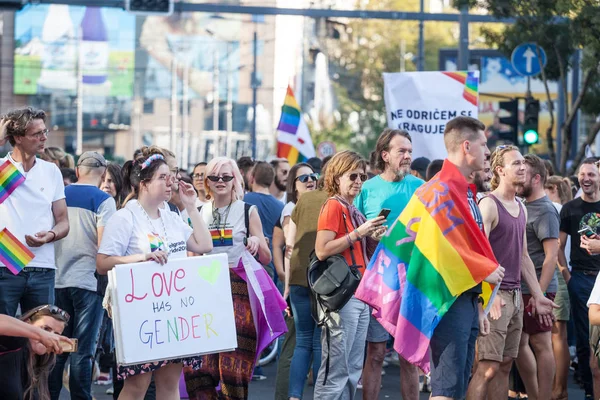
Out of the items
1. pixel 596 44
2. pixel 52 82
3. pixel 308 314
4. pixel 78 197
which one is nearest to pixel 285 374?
pixel 308 314

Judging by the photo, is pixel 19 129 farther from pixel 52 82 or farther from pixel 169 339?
pixel 52 82

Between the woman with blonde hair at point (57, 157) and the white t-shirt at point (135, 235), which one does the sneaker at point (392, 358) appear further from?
the white t-shirt at point (135, 235)

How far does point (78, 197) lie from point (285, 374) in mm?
2028

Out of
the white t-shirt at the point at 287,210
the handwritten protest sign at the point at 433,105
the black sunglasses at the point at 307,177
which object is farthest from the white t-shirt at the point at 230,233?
the handwritten protest sign at the point at 433,105

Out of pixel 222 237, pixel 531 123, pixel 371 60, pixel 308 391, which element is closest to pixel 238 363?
pixel 222 237

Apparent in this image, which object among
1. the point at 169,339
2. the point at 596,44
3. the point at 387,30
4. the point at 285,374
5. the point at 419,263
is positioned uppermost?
the point at 387,30

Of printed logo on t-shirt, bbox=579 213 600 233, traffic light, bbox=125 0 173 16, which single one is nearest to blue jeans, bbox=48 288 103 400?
printed logo on t-shirt, bbox=579 213 600 233

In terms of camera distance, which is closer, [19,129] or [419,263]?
[419,263]

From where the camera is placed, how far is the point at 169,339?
6965 millimetres

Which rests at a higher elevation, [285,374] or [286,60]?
[286,60]

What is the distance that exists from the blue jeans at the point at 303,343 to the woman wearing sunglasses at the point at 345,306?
0.32 metres

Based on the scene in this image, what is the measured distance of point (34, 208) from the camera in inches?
293

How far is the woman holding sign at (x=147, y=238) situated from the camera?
7.08m

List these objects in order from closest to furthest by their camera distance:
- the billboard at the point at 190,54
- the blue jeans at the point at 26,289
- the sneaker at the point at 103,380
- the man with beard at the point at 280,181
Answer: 1. the blue jeans at the point at 26,289
2. the sneaker at the point at 103,380
3. the man with beard at the point at 280,181
4. the billboard at the point at 190,54
